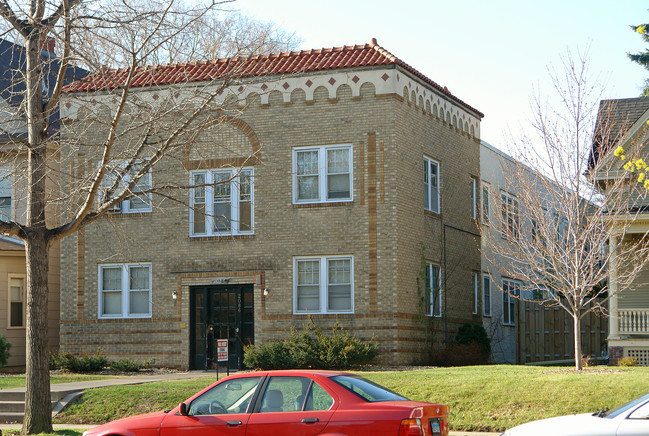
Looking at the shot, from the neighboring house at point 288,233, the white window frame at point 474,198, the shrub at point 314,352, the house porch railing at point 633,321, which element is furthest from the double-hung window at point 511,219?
the shrub at point 314,352

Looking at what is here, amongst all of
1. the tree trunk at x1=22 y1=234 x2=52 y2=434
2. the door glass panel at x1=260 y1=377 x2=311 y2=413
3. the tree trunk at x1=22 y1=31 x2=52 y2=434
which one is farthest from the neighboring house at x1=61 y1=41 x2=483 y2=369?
the door glass panel at x1=260 y1=377 x2=311 y2=413

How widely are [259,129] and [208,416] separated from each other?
50.1 ft

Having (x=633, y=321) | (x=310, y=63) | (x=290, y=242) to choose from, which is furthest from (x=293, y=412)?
(x=633, y=321)

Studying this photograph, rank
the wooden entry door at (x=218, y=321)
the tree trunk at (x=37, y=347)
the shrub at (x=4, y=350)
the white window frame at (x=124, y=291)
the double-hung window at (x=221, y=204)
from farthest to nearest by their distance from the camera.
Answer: the shrub at (x=4, y=350)
the white window frame at (x=124, y=291)
the double-hung window at (x=221, y=204)
the wooden entry door at (x=218, y=321)
the tree trunk at (x=37, y=347)

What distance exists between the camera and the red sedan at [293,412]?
9719 mm

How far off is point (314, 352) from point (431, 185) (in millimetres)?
6684

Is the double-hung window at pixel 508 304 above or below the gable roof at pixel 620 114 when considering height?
below

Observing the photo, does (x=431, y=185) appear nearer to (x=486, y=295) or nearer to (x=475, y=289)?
(x=475, y=289)

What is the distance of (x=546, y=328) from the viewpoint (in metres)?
30.6

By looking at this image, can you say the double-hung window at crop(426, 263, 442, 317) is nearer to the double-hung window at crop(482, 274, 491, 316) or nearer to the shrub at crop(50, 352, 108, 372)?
the double-hung window at crop(482, 274, 491, 316)

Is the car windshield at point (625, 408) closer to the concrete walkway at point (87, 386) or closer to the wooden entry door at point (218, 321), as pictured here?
the concrete walkway at point (87, 386)

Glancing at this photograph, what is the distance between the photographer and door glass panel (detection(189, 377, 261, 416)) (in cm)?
1052

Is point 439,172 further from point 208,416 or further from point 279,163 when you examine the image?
point 208,416

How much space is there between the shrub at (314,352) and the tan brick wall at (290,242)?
2.41ft
